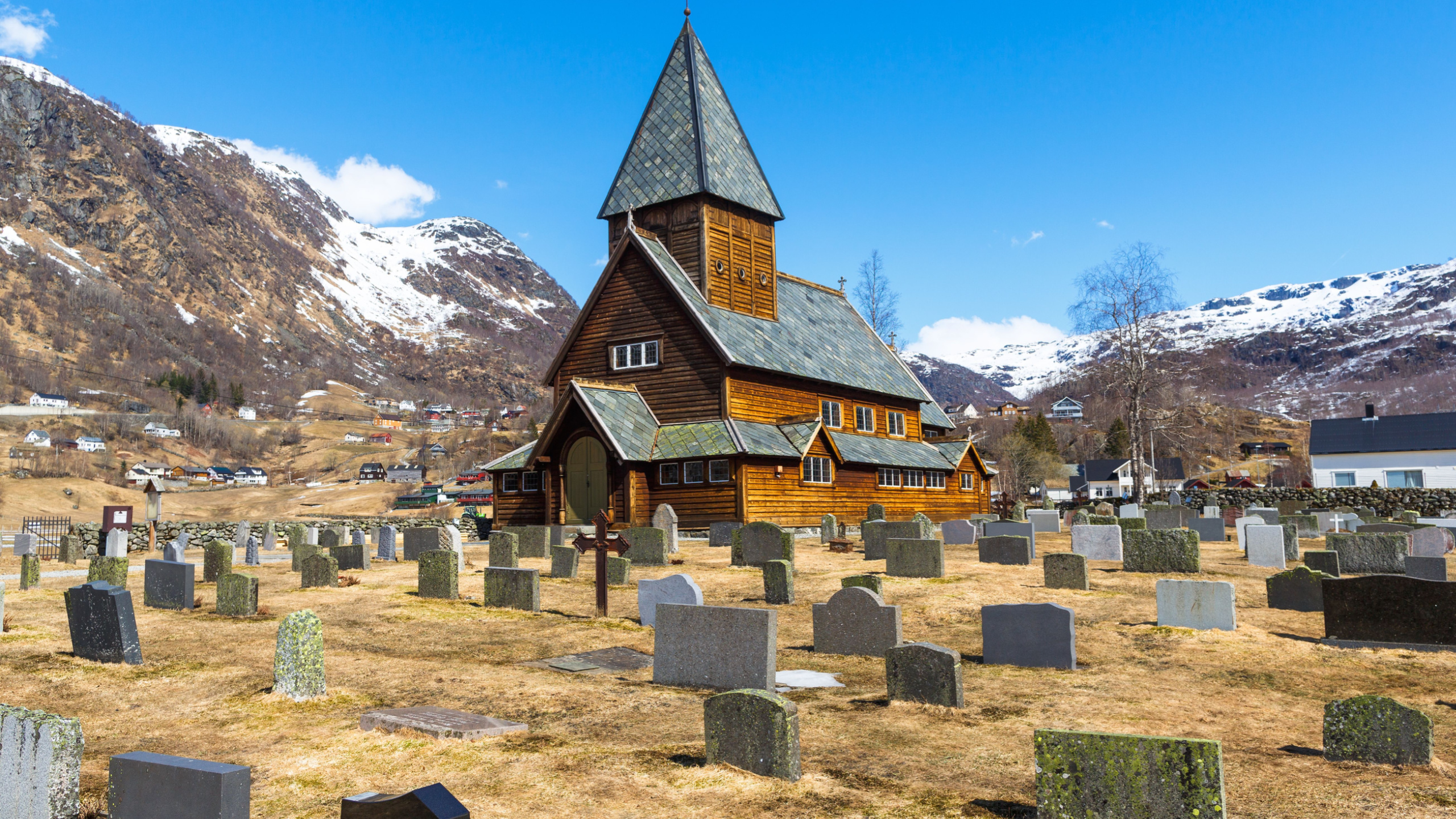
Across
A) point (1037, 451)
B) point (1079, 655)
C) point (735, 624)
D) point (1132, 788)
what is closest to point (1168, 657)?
point (1079, 655)

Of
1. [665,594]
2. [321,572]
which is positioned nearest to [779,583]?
[665,594]

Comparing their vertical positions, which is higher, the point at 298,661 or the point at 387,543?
the point at 387,543

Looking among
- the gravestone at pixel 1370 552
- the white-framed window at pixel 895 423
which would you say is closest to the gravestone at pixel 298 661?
the gravestone at pixel 1370 552

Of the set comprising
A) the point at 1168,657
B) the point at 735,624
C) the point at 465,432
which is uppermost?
the point at 465,432

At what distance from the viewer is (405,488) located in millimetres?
86812

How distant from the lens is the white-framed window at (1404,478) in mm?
63844

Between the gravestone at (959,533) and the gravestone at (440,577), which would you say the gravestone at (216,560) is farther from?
the gravestone at (959,533)

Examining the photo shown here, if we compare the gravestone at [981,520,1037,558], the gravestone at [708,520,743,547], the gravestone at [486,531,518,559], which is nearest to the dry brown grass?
the gravestone at [486,531,518,559]

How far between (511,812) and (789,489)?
2902 centimetres

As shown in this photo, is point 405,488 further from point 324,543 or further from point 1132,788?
point 1132,788

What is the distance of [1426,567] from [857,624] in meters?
11.2

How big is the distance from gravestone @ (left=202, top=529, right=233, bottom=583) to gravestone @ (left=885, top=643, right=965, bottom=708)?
606 inches

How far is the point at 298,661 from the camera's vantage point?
9859mm

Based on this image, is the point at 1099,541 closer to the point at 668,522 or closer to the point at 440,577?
the point at 668,522
